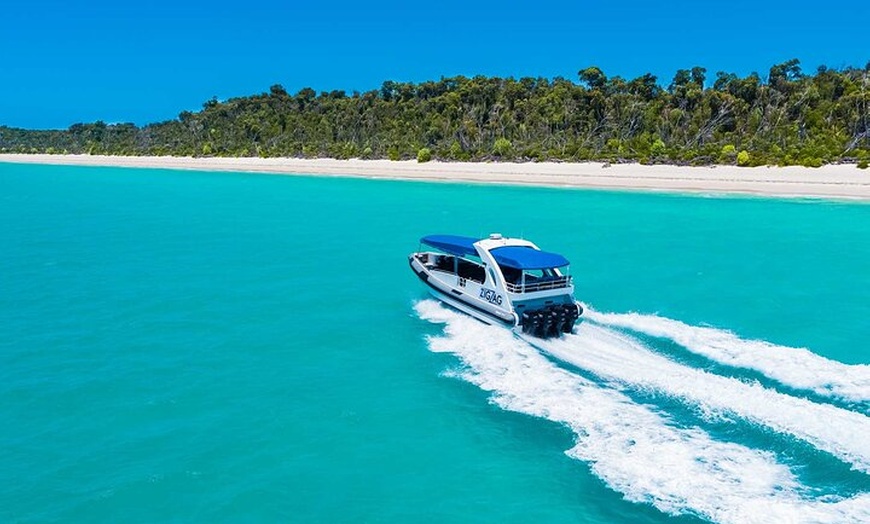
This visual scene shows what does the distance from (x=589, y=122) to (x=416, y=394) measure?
3343 inches

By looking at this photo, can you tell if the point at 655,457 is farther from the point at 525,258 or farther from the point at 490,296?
the point at 490,296

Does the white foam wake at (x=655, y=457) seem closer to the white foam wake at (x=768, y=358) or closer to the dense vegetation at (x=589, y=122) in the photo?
the white foam wake at (x=768, y=358)

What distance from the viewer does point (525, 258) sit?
71.2ft

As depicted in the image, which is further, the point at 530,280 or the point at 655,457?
the point at 530,280

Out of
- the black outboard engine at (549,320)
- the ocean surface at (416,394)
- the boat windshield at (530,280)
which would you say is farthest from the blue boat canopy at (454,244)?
the black outboard engine at (549,320)

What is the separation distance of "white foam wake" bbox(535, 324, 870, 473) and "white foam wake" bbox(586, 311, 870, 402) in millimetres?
1153

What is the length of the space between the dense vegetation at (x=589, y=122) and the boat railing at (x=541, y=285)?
5363cm

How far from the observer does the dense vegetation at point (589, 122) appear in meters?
76.6

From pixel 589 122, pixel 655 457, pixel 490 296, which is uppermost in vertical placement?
pixel 589 122

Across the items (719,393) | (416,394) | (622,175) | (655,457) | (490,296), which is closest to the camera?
(655,457)

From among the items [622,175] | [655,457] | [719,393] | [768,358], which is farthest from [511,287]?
[622,175]

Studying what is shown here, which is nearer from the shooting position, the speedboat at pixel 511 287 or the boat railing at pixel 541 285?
the speedboat at pixel 511 287

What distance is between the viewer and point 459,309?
24.1 meters

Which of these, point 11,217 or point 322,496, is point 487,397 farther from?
point 11,217
